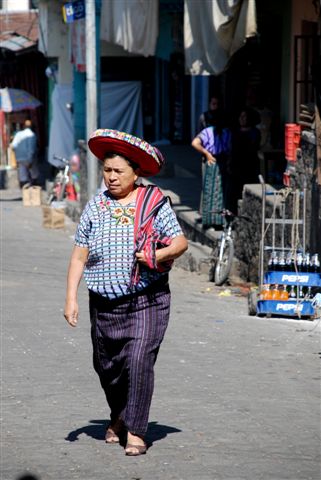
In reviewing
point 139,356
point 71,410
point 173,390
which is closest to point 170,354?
point 173,390

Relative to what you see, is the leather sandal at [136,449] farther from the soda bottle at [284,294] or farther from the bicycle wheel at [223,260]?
the bicycle wheel at [223,260]

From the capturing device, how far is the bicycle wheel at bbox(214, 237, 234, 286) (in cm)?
1306

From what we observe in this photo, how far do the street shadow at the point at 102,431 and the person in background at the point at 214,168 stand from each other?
764cm

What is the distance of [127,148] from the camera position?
5.96 meters

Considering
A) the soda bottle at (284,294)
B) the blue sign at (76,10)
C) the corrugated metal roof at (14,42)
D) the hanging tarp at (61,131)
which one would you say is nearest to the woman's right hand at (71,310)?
the soda bottle at (284,294)

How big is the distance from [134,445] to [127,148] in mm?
1575

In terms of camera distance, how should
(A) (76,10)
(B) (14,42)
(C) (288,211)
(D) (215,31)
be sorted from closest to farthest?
(C) (288,211)
(D) (215,31)
(A) (76,10)
(B) (14,42)

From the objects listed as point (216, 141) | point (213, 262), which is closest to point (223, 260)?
point (213, 262)

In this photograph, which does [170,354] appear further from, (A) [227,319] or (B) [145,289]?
(B) [145,289]

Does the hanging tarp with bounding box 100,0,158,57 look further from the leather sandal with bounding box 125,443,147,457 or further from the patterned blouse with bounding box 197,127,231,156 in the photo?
the leather sandal with bounding box 125,443,147,457

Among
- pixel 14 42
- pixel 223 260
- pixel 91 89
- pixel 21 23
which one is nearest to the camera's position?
pixel 223 260

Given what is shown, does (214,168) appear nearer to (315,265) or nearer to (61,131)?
(315,265)

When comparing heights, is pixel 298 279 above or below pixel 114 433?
below

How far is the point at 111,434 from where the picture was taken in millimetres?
6348
